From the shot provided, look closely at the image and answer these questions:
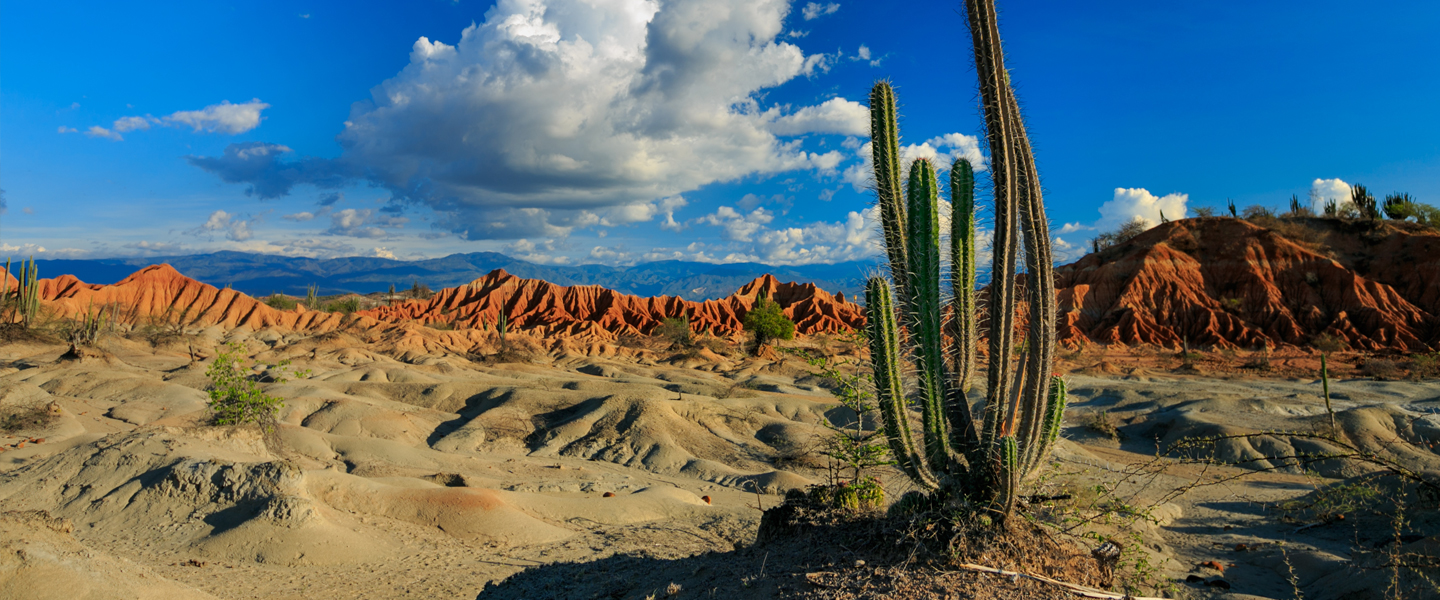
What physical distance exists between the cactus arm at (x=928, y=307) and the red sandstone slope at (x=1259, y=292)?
125 feet

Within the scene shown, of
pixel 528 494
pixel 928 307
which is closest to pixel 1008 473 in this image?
pixel 928 307

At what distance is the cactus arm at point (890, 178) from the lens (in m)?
4.67

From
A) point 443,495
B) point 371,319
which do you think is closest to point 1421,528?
point 443,495

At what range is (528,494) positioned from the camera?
10.0 m

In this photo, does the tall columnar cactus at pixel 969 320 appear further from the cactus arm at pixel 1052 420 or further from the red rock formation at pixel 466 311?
the red rock formation at pixel 466 311

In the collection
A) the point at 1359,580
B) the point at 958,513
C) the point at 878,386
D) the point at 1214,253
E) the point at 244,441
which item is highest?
the point at 1214,253

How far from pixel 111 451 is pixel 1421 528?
16912 millimetres

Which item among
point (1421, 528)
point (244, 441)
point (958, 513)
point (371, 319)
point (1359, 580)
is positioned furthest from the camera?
point (371, 319)

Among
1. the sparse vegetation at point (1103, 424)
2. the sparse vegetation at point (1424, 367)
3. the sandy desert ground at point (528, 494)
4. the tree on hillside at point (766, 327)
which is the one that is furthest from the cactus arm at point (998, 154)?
the sparse vegetation at point (1424, 367)

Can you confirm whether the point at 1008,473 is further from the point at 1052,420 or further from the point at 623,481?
the point at 623,481

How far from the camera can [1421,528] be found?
287 inches

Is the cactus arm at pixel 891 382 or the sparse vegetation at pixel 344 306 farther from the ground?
the cactus arm at pixel 891 382

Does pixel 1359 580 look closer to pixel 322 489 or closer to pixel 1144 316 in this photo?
pixel 322 489

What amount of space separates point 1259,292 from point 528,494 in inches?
1920
